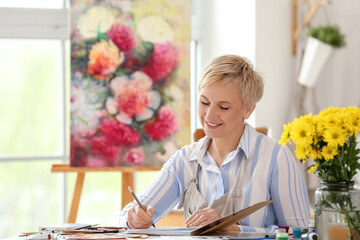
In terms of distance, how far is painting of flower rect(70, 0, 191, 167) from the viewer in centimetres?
323

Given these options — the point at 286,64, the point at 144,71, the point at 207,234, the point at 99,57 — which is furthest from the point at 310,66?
the point at 207,234

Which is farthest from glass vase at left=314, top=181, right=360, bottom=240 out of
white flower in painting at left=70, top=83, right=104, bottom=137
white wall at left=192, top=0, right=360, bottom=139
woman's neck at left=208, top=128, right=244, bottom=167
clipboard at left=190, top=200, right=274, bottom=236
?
white wall at left=192, top=0, right=360, bottom=139

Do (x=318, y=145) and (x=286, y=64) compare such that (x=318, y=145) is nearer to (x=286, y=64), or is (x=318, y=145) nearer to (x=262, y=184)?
(x=262, y=184)

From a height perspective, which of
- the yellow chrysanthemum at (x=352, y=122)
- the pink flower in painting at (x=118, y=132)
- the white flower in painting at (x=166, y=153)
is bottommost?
the white flower in painting at (x=166, y=153)

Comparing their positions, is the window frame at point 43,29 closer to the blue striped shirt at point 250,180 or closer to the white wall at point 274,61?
the white wall at point 274,61

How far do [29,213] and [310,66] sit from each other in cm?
206

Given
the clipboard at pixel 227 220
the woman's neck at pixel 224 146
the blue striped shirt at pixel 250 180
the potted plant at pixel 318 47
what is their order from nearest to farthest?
the clipboard at pixel 227 220 < the blue striped shirt at pixel 250 180 < the woman's neck at pixel 224 146 < the potted plant at pixel 318 47

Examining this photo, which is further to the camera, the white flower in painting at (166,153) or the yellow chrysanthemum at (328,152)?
the white flower in painting at (166,153)

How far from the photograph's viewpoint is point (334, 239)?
1.31 metres

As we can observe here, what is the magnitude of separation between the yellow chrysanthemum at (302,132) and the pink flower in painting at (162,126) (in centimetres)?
198

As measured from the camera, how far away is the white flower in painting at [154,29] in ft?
10.9

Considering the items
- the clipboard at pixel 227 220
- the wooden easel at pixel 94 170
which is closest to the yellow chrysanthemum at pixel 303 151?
the clipboard at pixel 227 220

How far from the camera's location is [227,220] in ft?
4.81

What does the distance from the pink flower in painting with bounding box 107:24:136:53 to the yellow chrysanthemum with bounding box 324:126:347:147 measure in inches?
83.5
